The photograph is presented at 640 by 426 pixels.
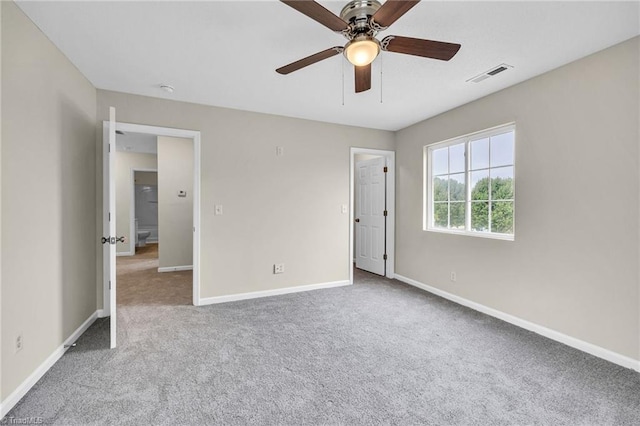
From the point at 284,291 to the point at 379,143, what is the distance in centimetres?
268

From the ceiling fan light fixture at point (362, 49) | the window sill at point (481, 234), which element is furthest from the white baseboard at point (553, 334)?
the ceiling fan light fixture at point (362, 49)

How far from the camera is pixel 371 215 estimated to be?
516 cm

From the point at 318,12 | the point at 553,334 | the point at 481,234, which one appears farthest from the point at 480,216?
the point at 318,12

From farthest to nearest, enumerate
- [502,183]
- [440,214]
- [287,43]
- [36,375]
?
[440,214], [502,183], [287,43], [36,375]

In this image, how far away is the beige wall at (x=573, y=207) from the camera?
222cm

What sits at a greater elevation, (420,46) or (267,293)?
(420,46)

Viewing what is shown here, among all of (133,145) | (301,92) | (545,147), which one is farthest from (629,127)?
(133,145)

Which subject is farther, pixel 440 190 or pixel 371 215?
pixel 371 215

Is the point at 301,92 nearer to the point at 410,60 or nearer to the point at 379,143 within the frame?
the point at 410,60

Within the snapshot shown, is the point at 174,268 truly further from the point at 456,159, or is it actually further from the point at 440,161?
the point at 456,159

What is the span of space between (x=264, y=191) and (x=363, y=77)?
7.20 feet

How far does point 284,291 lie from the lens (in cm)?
404

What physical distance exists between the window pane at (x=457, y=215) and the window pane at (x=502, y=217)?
1.35 feet

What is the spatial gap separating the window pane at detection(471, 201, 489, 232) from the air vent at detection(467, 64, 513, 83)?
53.2 inches
